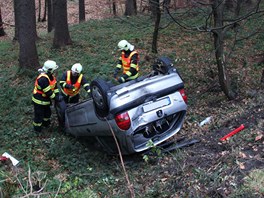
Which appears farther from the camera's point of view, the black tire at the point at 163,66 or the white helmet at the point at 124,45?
the white helmet at the point at 124,45

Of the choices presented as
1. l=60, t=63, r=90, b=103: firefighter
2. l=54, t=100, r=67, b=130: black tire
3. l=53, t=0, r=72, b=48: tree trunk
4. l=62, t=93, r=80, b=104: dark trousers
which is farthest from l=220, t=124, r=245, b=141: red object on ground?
l=53, t=0, r=72, b=48: tree trunk

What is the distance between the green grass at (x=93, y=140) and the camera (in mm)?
4715

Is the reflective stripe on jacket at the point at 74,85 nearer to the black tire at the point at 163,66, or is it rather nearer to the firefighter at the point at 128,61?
the firefighter at the point at 128,61

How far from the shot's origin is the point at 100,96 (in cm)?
573

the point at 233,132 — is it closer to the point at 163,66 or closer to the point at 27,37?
the point at 163,66

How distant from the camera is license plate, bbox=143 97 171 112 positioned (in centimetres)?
577

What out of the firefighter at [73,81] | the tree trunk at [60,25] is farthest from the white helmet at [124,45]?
the tree trunk at [60,25]

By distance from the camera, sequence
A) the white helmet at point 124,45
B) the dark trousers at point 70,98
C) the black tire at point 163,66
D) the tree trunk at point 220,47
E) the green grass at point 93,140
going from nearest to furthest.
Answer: the green grass at point 93,140, the black tire at point 163,66, the tree trunk at point 220,47, the white helmet at point 124,45, the dark trousers at point 70,98

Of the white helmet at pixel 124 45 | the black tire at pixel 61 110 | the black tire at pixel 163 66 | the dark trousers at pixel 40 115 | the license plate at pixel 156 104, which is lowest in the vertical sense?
the dark trousers at pixel 40 115

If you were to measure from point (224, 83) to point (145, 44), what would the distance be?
6.37 meters

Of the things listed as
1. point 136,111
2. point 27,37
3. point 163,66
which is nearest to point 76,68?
point 163,66

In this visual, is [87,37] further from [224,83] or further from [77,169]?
[77,169]

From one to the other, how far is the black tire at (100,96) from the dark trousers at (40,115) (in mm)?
2772

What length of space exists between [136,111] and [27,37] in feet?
25.9
